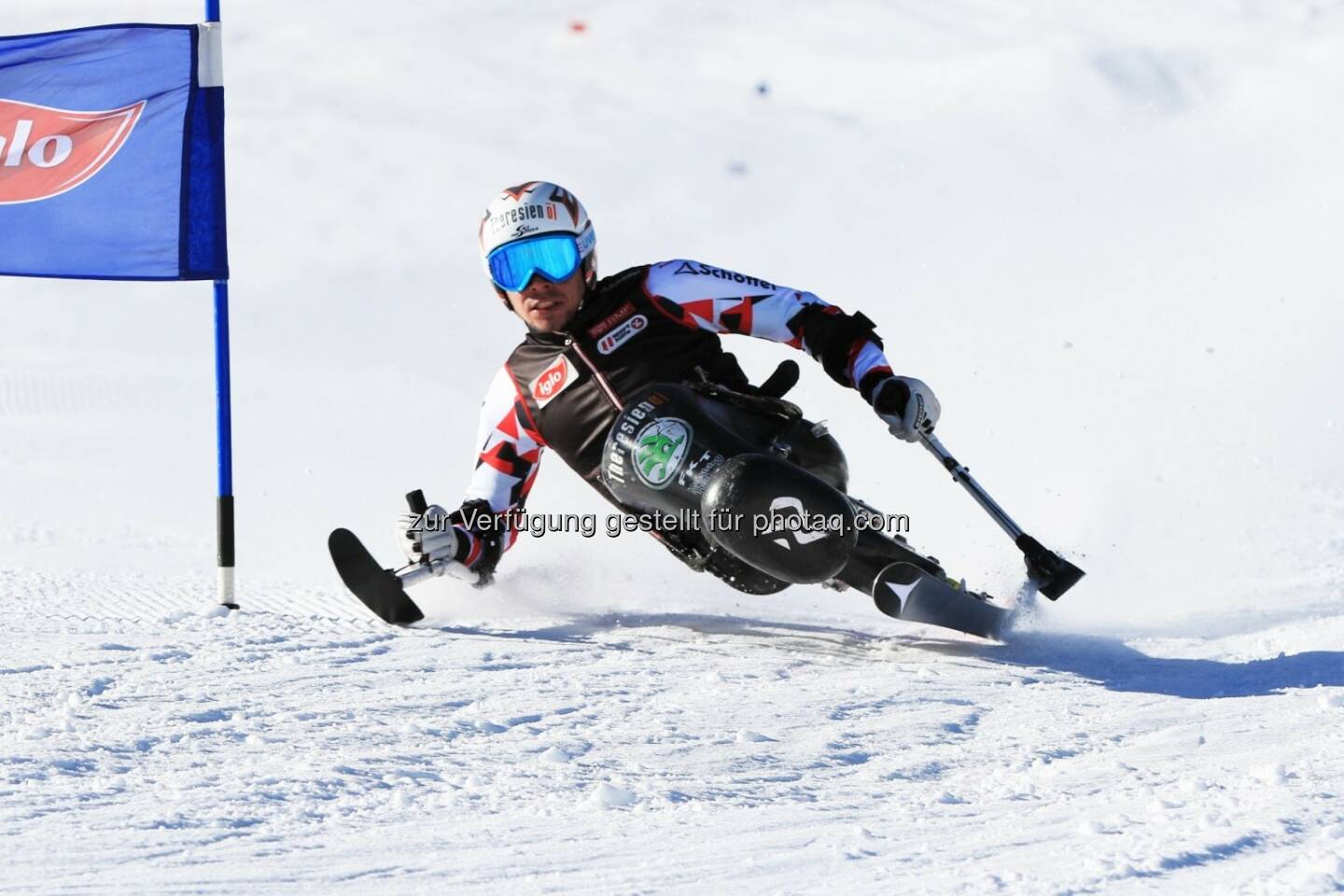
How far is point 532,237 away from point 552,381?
517 mm

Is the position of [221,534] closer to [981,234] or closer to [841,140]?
[981,234]

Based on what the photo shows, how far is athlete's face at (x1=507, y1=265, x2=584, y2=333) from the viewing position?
549 cm

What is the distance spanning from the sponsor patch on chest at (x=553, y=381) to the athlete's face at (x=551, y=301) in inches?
5.0

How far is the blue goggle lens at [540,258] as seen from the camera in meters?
5.48

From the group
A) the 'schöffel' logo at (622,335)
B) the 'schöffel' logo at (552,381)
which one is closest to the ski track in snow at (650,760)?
the 'schöffel' logo at (552,381)

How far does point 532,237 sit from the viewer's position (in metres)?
5.47

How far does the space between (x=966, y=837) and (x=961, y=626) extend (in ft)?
6.72

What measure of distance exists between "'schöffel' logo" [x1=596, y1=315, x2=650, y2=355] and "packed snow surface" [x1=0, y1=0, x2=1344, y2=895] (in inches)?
39.3

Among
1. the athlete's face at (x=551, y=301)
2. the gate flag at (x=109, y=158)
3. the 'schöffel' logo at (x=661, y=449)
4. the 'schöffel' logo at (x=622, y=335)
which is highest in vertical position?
the gate flag at (x=109, y=158)

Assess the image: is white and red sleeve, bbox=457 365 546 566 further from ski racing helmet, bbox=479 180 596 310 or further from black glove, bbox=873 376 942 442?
black glove, bbox=873 376 942 442

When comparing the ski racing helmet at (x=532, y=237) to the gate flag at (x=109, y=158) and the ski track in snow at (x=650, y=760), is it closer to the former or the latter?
the gate flag at (x=109, y=158)

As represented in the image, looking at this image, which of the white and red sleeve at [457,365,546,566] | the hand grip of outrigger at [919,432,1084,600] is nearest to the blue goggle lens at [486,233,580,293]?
the white and red sleeve at [457,365,546,566]

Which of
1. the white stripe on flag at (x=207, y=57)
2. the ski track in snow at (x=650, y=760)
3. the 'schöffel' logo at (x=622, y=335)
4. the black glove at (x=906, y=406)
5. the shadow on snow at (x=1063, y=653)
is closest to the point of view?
the ski track in snow at (x=650, y=760)

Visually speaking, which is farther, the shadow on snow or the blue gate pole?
the blue gate pole
